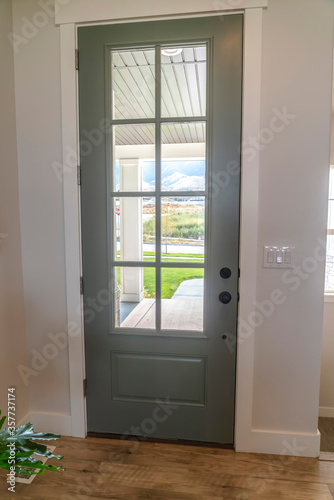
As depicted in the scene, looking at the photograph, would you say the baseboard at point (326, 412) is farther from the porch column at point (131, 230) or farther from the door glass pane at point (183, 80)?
the door glass pane at point (183, 80)

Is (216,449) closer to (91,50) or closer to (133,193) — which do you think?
(133,193)

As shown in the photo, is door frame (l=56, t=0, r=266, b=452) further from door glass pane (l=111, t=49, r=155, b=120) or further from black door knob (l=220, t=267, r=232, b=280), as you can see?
door glass pane (l=111, t=49, r=155, b=120)

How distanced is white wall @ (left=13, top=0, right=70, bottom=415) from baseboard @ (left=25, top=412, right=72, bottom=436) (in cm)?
3

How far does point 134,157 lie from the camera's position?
1.76 meters

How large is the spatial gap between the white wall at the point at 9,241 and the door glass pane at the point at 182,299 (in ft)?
2.90

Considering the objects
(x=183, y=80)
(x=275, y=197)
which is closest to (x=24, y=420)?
(x=275, y=197)

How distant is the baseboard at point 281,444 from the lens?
1.73 meters

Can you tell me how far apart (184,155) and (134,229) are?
0.51m

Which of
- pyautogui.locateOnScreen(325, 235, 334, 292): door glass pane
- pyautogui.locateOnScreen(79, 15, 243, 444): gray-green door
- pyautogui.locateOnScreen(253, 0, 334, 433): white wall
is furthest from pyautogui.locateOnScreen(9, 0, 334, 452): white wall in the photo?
pyautogui.locateOnScreen(325, 235, 334, 292): door glass pane

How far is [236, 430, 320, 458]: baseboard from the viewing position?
1.73 metres

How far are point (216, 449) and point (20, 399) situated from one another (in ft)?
3.99

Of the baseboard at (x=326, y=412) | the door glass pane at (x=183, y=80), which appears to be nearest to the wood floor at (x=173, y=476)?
the baseboard at (x=326, y=412)

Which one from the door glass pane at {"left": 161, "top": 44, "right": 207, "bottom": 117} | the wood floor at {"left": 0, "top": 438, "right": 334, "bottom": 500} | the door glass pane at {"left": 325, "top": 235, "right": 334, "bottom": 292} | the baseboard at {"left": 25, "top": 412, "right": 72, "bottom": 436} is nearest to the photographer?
the wood floor at {"left": 0, "top": 438, "right": 334, "bottom": 500}

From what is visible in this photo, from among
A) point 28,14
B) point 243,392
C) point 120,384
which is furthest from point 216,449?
point 28,14
